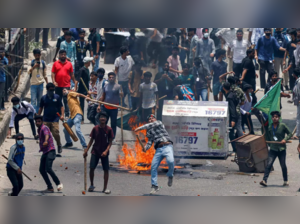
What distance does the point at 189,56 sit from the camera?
63.0ft

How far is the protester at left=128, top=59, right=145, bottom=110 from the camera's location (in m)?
15.5

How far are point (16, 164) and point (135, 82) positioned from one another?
4.72 meters

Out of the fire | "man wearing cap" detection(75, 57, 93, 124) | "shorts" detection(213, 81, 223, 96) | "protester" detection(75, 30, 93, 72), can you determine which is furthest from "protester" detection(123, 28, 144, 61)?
the fire

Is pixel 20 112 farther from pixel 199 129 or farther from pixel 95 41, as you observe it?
pixel 95 41

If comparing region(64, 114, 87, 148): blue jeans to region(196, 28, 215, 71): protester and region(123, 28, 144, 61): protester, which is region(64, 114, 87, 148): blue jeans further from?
region(196, 28, 215, 71): protester

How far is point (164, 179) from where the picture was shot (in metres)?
13.1

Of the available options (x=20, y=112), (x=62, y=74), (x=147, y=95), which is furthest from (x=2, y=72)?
(x=147, y=95)

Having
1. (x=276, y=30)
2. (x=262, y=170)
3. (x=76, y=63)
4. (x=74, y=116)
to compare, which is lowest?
(x=262, y=170)

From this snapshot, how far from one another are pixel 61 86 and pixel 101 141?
144 inches

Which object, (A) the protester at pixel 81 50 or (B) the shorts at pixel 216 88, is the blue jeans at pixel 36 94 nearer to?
(A) the protester at pixel 81 50

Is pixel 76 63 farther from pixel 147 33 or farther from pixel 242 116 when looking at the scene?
pixel 242 116

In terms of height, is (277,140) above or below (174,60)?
below

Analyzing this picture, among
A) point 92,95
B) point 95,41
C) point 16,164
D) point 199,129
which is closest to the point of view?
point 16,164
